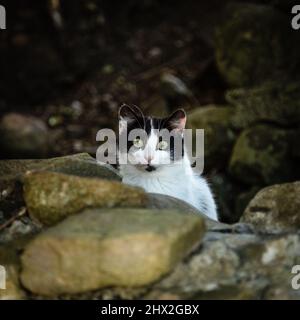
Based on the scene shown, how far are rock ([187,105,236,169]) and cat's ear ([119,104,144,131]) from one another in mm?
3151

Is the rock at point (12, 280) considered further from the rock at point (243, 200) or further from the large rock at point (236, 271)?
the rock at point (243, 200)

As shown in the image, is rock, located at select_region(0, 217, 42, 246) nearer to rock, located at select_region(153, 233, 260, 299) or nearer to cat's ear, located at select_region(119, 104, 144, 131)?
rock, located at select_region(153, 233, 260, 299)

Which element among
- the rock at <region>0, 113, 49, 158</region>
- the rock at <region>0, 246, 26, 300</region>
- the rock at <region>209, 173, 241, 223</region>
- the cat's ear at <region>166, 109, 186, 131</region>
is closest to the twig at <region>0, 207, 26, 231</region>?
the rock at <region>0, 246, 26, 300</region>

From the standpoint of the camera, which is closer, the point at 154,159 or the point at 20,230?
the point at 20,230

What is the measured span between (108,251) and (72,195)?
A: 0.50 meters

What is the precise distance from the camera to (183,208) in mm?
3361

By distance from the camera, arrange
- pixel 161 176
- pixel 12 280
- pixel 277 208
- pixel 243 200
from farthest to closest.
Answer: pixel 243 200 < pixel 161 176 < pixel 277 208 < pixel 12 280

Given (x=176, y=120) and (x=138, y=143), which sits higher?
(x=176, y=120)

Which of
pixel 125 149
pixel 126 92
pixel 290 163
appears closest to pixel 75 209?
pixel 125 149

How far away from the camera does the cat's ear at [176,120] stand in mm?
4020

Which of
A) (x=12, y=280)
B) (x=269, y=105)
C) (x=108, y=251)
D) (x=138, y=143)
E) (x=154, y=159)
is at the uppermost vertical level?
(x=269, y=105)

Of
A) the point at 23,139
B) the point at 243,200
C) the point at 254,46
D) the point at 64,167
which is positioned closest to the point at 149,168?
the point at 64,167

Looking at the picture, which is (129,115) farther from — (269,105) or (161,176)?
(269,105)

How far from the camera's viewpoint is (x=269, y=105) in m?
7.03
